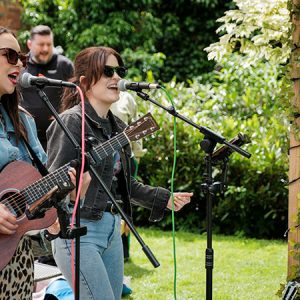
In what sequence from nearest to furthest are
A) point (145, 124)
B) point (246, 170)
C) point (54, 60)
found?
point (145, 124), point (54, 60), point (246, 170)

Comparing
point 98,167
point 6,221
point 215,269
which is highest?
point 98,167

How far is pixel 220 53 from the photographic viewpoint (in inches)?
253

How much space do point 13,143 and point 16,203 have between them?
0.31 metres

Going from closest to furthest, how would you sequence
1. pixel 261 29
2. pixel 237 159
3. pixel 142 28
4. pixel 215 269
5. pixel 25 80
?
1. pixel 25 80
2. pixel 261 29
3. pixel 215 269
4. pixel 237 159
5. pixel 142 28

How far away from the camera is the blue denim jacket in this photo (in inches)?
144

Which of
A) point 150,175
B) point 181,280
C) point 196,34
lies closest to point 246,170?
point 150,175

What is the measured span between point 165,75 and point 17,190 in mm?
11136

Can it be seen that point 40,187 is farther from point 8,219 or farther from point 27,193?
point 8,219

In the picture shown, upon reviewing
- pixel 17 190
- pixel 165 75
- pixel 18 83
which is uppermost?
pixel 165 75

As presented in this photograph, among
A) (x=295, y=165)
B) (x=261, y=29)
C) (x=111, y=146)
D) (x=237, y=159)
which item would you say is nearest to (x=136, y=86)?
(x=111, y=146)

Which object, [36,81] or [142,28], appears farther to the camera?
[142,28]

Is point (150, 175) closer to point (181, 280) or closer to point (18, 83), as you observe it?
point (181, 280)

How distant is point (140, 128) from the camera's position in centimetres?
399

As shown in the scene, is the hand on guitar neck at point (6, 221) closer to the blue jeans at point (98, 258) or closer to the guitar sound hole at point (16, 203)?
the guitar sound hole at point (16, 203)
